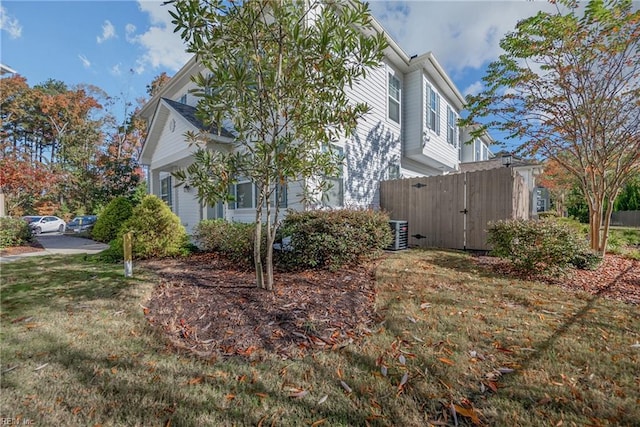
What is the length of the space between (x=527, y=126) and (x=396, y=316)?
7228 mm

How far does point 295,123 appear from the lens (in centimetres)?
405

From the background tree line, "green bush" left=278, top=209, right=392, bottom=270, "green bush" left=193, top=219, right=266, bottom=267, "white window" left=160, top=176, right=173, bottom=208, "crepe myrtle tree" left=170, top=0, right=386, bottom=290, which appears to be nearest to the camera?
"crepe myrtle tree" left=170, top=0, right=386, bottom=290

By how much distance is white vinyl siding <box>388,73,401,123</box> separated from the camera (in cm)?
1046

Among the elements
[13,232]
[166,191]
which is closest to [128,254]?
[166,191]

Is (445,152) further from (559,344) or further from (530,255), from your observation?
(559,344)

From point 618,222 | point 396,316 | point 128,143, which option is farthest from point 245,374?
point 128,143

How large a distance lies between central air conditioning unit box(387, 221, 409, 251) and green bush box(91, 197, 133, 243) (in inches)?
424

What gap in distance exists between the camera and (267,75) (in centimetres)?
382

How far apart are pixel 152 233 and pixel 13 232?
791 centimetres

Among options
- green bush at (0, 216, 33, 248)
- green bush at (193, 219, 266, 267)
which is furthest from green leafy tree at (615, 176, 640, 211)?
green bush at (0, 216, 33, 248)

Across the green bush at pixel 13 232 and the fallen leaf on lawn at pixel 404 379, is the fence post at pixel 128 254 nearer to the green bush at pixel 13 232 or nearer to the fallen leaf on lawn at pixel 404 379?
the fallen leaf on lawn at pixel 404 379

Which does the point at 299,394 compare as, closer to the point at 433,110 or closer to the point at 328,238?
the point at 328,238

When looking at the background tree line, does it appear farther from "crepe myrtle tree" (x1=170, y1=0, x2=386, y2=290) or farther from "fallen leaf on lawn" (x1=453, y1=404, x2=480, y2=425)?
"fallen leaf on lawn" (x1=453, y1=404, x2=480, y2=425)

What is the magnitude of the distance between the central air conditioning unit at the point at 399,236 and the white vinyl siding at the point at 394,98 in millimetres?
4733
